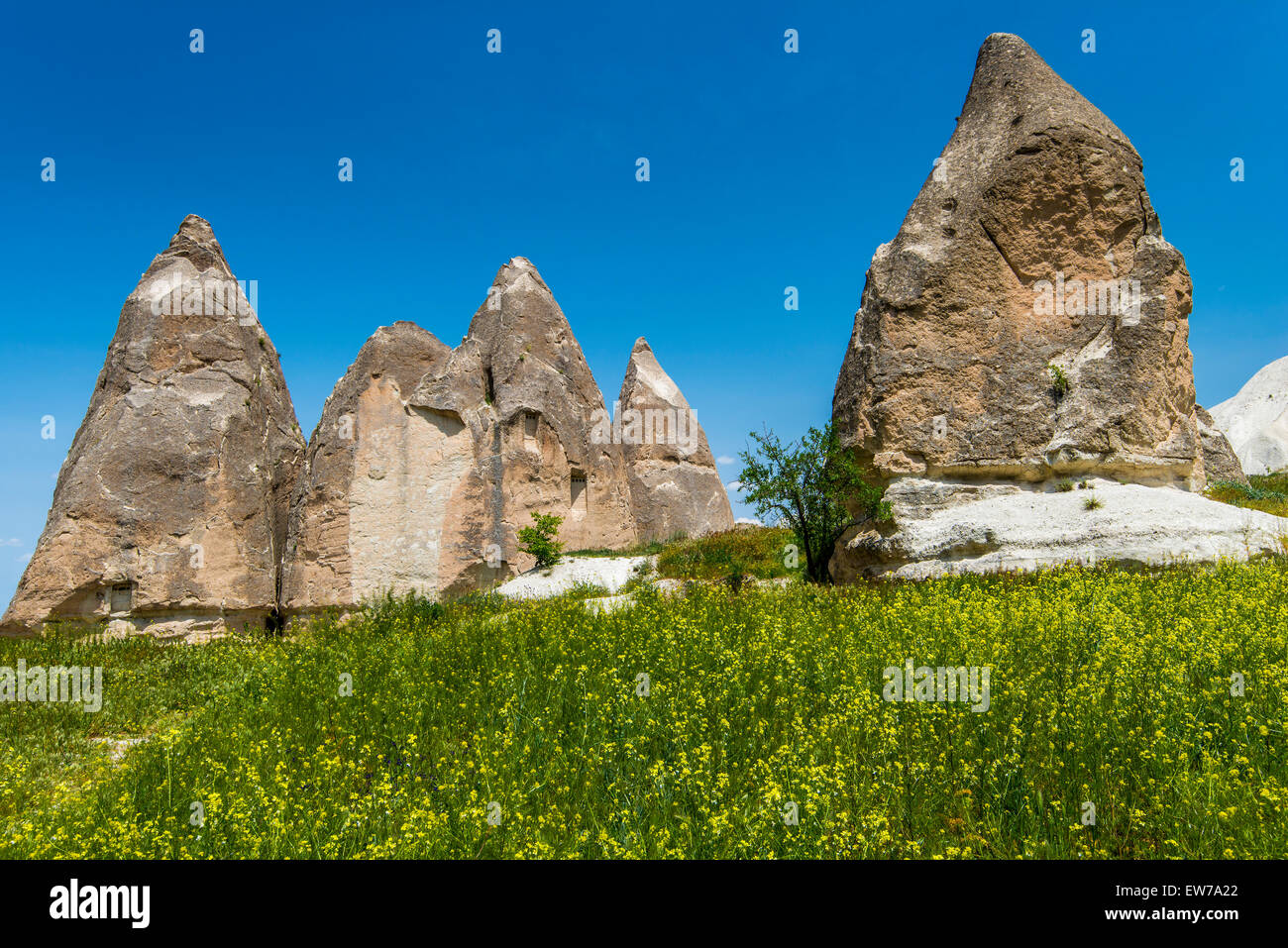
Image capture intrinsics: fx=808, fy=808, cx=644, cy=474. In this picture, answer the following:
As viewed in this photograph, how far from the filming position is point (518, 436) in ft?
68.9

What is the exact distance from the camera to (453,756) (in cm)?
520

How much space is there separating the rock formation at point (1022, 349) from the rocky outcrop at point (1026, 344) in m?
0.02

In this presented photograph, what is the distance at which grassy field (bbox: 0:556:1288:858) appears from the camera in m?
3.81

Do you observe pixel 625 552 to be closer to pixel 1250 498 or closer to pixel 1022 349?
pixel 1022 349

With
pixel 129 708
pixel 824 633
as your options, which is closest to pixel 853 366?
pixel 824 633

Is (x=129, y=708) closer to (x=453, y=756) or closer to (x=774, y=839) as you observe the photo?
(x=453, y=756)

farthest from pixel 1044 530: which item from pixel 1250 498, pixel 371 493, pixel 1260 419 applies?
pixel 1260 419

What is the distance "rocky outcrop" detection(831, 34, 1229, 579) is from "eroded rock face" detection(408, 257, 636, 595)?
30.6ft

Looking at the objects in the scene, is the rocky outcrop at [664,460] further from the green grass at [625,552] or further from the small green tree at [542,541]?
the small green tree at [542,541]

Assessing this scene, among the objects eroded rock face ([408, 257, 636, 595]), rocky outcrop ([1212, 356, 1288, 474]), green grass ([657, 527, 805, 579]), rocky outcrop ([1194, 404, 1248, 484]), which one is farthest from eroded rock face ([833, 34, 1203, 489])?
rocky outcrop ([1212, 356, 1288, 474])

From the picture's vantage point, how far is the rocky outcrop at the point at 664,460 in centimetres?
2627

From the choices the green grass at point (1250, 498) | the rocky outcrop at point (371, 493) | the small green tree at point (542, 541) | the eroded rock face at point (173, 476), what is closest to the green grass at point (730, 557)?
the small green tree at point (542, 541)

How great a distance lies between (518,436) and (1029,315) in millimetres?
12469

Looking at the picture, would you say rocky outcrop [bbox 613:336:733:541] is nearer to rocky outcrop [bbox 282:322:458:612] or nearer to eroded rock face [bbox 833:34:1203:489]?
rocky outcrop [bbox 282:322:458:612]
